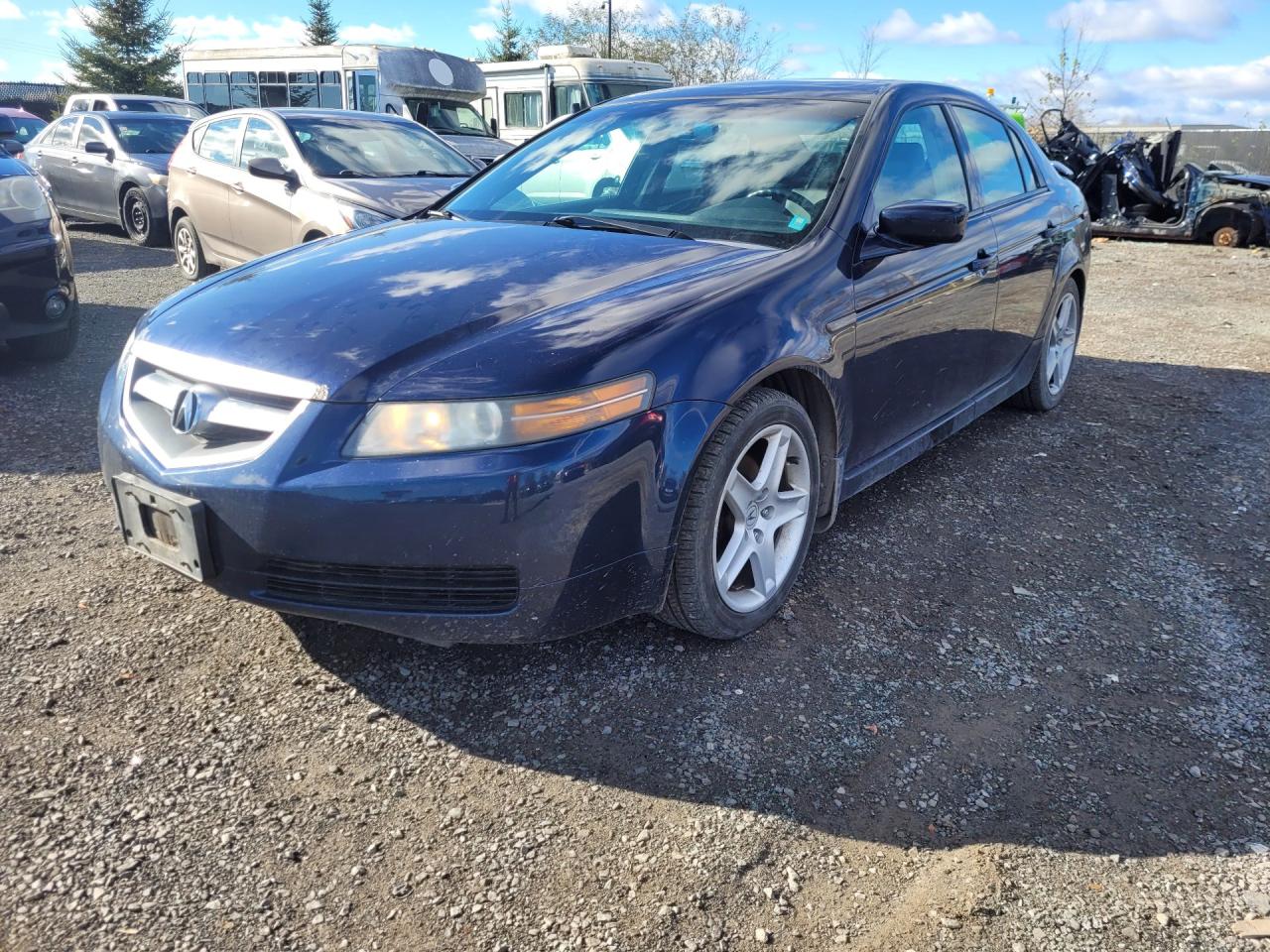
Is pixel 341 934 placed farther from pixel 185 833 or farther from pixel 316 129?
pixel 316 129

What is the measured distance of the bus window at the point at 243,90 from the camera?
18.5 m

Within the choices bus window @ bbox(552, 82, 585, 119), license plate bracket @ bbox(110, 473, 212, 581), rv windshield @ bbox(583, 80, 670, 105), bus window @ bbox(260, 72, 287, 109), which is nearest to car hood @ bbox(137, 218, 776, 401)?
license plate bracket @ bbox(110, 473, 212, 581)

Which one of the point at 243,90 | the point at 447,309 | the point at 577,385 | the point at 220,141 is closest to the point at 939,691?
the point at 577,385

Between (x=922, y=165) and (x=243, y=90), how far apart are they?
18350 millimetres

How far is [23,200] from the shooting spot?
544cm

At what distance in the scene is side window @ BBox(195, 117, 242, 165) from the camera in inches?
318

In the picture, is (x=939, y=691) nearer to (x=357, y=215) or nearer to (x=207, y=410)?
(x=207, y=410)

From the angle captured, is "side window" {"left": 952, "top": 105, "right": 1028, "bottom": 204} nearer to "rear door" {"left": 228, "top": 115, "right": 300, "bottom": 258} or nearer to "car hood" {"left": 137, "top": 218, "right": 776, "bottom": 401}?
"car hood" {"left": 137, "top": 218, "right": 776, "bottom": 401}

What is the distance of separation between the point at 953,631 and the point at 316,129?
6.61m

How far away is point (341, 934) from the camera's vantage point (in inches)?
72.8

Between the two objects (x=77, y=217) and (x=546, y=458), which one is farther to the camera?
(x=77, y=217)

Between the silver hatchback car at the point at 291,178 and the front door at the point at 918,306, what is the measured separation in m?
3.98

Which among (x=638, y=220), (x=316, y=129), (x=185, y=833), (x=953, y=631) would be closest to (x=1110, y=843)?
(x=953, y=631)

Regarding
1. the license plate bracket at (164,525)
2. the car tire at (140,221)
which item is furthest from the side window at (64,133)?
the license plate bracket at (164,525)
